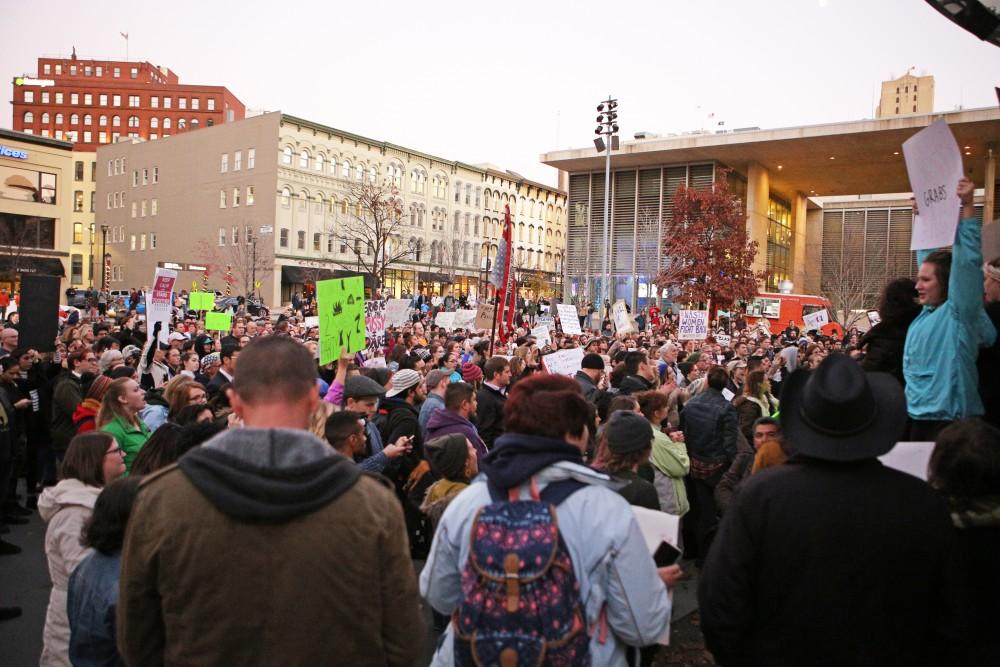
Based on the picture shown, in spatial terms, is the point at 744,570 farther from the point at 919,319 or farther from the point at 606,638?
the point at 919,319

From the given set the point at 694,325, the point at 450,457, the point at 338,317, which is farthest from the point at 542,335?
the point at 450,457

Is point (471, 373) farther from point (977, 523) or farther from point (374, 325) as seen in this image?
point (977, 523)

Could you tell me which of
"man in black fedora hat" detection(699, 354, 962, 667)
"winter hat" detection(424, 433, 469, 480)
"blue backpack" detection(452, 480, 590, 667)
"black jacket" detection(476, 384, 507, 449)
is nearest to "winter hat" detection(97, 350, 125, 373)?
"black jacket" detection(476, 384, 507, 449)

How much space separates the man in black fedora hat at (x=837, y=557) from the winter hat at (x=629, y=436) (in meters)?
1.64

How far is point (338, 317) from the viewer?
8305mm

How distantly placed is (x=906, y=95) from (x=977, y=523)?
596 ft

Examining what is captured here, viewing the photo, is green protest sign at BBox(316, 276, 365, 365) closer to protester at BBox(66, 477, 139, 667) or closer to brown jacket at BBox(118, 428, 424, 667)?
protester at BBox(66, 477, 139, 667)

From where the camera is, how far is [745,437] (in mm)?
7262

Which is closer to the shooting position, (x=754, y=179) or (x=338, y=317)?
(x=338, y=317)

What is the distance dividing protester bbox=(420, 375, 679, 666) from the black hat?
0.69m

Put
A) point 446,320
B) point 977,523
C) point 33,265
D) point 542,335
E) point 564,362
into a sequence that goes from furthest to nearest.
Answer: point 33,265 < point 446,320 < point 542,335 < point 564,362 < point 977,523

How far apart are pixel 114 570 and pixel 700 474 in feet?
17.6

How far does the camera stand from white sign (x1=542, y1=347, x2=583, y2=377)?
9.59m

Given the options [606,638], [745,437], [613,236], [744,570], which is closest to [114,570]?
[606,638]
